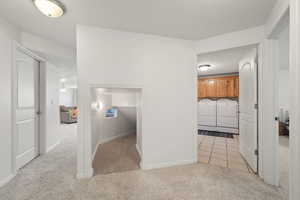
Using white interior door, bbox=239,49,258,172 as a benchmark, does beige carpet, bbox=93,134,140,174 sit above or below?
below

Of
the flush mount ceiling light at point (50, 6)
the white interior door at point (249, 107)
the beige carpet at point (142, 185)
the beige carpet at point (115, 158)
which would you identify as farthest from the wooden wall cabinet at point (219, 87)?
the flush mount ceiling light at point (50, 6)

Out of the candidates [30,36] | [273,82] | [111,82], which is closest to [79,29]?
[111,82]

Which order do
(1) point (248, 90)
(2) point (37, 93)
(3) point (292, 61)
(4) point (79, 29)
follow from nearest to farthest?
(3) point (292, 61)
(4) point (79, 29)
(1) point (248, 90)
(2) point (37, 93)

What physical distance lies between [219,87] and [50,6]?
497 cm

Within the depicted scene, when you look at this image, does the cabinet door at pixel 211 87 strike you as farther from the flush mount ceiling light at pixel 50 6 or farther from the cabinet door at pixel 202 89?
the flush mount ceiling light at pixel 50 6

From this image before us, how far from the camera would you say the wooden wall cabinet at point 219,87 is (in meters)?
4.31

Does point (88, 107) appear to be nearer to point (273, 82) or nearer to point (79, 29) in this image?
point (79, 29)

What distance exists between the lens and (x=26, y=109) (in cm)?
230

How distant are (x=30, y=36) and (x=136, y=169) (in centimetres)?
306

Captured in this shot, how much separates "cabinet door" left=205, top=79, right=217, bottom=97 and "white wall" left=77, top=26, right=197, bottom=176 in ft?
9.14

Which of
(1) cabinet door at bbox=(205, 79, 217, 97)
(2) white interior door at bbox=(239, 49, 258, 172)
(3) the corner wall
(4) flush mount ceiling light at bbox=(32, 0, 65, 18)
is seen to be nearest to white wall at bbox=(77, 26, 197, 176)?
(4) flush mount ceiling light at bbox=(32, 0, 65, 18)

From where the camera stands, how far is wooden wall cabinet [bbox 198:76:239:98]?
4309mm

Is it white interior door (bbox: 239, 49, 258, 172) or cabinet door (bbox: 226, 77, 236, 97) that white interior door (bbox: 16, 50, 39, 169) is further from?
cabinet door (bbox: 226, 77, 236, 97)

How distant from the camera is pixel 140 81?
2129mm
